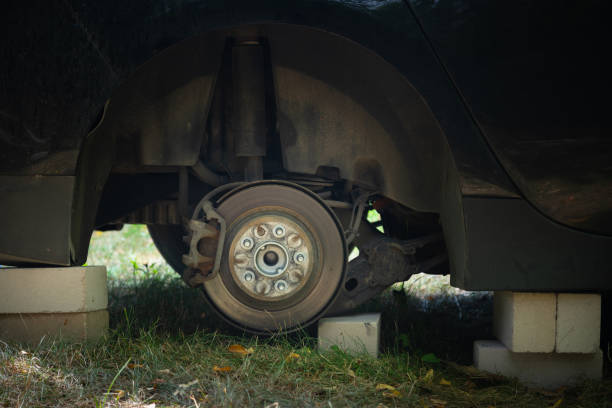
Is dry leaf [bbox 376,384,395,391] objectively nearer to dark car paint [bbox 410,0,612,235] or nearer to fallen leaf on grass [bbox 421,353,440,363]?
fallen leaf on grass [bbox 421,353,440,363]

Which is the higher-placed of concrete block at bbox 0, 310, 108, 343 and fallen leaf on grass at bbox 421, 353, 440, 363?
concrete block at bbox 0, 310, 108, 343

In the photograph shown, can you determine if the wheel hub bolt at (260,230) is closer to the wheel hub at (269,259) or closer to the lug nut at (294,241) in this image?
the wheel hub at (269,259)

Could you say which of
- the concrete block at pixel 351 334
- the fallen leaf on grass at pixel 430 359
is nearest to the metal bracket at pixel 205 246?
the concrete block at pixel 351 334

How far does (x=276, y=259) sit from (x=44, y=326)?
35.3 inches

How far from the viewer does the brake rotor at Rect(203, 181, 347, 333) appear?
6.86 feet

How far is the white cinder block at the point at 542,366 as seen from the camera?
79.4 inches

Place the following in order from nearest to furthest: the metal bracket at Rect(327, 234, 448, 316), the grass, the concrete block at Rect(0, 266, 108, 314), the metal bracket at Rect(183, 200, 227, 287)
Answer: the grass → the concrete block at Rect(0, 266, 108, 314) → the metal bracket at Rect(183, 200, 227, 287) → the metal bracket at Rect(327, 234, 448, 316)

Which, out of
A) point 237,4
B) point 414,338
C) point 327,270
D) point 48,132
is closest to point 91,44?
point 48,132

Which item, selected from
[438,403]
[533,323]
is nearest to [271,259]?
[438,403]

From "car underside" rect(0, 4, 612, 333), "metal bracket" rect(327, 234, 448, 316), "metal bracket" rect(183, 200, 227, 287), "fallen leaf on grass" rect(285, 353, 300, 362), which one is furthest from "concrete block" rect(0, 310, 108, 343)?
"metal bracket" rect(327, 234, 448, 316)

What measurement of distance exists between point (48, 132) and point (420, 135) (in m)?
1.34

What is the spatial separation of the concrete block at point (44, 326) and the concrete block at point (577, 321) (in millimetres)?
1765

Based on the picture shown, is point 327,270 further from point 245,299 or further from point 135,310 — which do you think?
point 135,310

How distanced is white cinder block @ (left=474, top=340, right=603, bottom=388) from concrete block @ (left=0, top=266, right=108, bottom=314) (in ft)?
5.04
